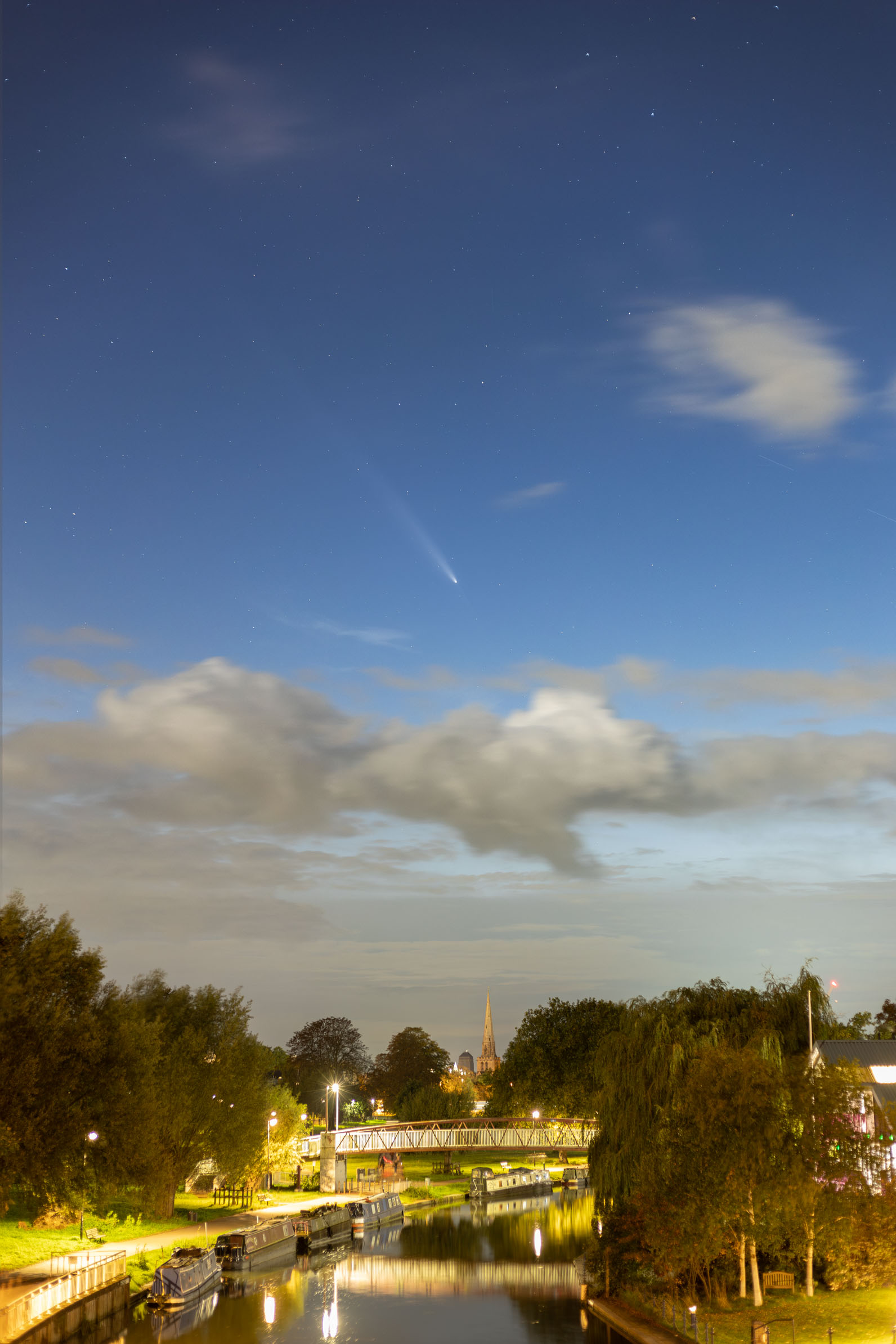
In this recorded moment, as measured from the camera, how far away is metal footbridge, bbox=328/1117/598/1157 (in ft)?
337

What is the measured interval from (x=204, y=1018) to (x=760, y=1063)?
4991 centimetres

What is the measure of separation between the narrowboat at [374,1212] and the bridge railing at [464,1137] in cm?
864

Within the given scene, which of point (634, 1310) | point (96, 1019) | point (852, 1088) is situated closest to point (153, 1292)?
point (96, 1019)

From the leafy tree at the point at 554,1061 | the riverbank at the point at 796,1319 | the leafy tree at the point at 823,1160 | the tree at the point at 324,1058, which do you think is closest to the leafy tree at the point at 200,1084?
the riverbank at the point at 796,1319

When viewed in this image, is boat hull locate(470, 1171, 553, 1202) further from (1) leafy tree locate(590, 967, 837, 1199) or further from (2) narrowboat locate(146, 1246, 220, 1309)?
(1) leafy tree locate(590, 967, 837, 1199)

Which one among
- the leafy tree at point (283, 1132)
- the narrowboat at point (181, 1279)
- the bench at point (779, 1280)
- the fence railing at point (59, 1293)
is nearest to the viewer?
the fence railing at point (59, 1293)

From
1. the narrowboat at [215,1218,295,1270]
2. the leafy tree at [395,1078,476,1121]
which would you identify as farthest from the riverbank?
the leafy tree at [395,1078,476,1121]

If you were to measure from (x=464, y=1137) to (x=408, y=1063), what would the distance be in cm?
8037

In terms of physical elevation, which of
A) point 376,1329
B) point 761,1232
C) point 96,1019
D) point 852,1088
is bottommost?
point 376,1329

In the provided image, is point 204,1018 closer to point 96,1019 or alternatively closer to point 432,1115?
point 96,1019

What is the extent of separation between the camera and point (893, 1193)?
4019 cm

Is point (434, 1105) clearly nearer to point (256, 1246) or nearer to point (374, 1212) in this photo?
point (374, 1212)

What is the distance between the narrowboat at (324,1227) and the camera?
230 ft

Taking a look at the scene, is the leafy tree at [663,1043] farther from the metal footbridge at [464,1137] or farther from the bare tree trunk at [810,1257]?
the metal footbridge at [464,1137]
